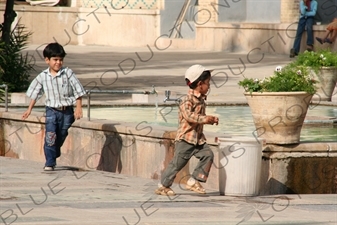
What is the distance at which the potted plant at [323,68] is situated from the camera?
17.7 m

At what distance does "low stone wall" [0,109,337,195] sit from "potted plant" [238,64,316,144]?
0.47 feet

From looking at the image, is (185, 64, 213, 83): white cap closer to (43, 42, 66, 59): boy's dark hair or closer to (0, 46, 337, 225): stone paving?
(0, 46, 337, 225): stone paving

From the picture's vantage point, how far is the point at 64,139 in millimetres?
13086

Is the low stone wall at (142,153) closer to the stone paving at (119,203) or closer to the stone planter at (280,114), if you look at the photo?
the stone planter at (280,114)

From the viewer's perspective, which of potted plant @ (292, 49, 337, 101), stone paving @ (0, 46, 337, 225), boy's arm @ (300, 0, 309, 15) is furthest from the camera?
boy's arm @ (300, 0, 309, 15)

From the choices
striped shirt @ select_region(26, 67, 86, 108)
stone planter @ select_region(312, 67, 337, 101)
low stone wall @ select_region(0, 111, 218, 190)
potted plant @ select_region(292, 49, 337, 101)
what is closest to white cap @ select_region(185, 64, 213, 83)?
low stone wall @ select_region(0, 111, 218, 190)

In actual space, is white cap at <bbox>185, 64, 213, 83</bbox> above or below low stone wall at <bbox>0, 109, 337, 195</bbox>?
above

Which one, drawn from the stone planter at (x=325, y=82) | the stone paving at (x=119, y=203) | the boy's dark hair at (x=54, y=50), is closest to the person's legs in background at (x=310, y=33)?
the stone planter at (x=325, y=82)

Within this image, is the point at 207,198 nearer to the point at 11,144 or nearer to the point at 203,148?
the point at 203,148

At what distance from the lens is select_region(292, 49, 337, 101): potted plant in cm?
1770

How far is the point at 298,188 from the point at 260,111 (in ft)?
2.73

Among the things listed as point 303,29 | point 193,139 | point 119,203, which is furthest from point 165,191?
A: point 303,29

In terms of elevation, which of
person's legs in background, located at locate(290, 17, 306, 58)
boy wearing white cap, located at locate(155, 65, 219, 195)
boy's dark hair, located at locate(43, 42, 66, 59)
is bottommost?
person's legs in background, located at locate(290, 17, 306, 58)

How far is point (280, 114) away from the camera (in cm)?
1182
